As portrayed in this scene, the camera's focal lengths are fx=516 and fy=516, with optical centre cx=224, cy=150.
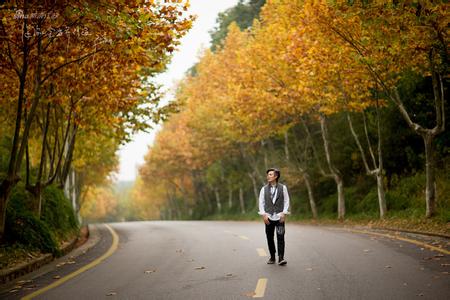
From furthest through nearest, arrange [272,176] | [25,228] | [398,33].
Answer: [398,33], [25,228], [272,176]

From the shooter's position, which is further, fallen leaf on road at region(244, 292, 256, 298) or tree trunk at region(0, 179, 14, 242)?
tree trunk at region(0, 179, 14, 242)

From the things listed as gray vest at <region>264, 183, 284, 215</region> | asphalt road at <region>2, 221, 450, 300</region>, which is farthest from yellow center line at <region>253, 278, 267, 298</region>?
gray vest at <region>264, 183, 284, 215</region>

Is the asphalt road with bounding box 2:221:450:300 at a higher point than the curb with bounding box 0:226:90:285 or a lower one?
lower

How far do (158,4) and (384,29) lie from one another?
6.69 metres

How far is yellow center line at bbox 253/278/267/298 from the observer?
677 cm

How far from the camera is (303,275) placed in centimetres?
820

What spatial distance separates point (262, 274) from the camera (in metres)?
8.45

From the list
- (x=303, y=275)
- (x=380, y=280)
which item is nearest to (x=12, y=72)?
(x=303, y=275)

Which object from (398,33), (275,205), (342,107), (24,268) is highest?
(398,33)

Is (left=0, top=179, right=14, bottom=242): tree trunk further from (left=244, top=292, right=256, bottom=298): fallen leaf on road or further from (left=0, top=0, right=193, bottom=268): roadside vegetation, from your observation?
(left=244, top=292, right=256, bottom=298): fallen leaf on road

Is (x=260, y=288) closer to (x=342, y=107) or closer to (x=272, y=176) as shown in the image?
(x=272, y=176)

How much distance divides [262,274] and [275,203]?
59.8 inches

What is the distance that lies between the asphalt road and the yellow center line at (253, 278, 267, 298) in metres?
0.01

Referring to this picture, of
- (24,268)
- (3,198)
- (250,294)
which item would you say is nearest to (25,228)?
(3,198)
